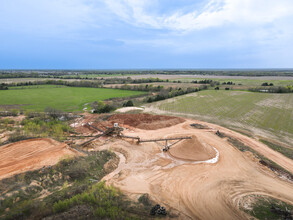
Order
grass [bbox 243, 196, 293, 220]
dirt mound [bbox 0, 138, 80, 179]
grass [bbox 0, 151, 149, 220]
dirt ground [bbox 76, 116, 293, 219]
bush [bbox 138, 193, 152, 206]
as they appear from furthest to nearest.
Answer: dirt mound [bbox 0, 138, 80, 179], dirt ground [bbox 76, 116, 293, 219], bush [bbox 138, 193, 152, 206], grass [bbox 243, 196, 293, 220], grass [bbox 0, 151, 149, 220]

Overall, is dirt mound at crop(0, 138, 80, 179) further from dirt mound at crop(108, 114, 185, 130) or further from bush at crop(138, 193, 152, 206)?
dirt mound at crop(108, 114, 185, 130)

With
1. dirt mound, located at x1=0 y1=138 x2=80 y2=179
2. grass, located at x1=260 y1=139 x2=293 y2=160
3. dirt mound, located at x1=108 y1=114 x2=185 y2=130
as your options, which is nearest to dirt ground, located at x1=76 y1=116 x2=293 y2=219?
grass, located at x1=260 y1=139 x2=293 y2=160

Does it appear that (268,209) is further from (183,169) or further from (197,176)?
(183,169)

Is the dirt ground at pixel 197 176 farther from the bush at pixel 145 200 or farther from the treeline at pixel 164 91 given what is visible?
the treeline at pixel 164 91

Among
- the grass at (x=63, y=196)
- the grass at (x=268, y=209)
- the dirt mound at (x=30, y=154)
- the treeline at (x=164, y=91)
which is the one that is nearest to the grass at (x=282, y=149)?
the grass at (x=268, y=209)

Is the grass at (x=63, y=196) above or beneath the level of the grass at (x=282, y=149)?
above

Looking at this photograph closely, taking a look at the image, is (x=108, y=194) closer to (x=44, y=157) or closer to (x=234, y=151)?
(x=44, y=157)

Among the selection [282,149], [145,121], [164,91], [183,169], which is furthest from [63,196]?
[164,91]
